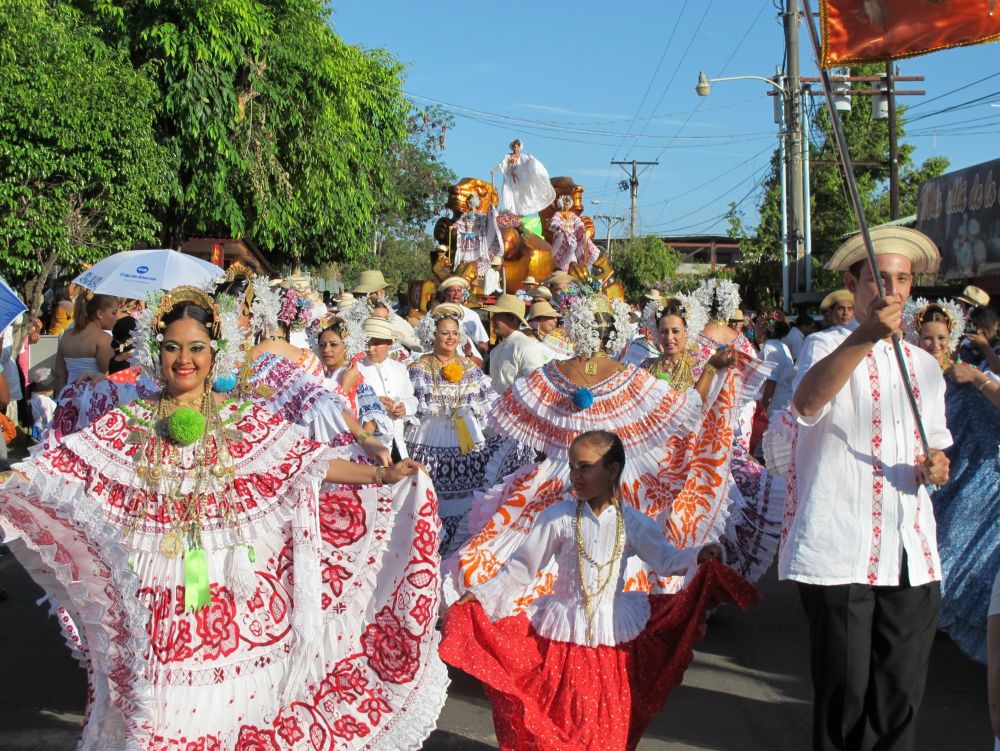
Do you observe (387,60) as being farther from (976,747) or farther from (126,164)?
(976,747)

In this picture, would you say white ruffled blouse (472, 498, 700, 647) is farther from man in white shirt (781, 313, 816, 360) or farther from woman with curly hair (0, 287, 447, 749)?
man in white shirt (781, 313, 816, 360)

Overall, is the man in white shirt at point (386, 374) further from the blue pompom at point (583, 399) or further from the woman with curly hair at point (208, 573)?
the woman with curly hair at point (208, 573)

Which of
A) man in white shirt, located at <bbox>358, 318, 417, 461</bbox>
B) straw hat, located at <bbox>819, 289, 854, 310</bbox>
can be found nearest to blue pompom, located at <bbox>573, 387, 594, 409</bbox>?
man in white shirt, located at <bbox>358, 318, 417, 461</bbox>

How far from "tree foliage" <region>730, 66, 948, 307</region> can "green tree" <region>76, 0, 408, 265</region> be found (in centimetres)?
1336

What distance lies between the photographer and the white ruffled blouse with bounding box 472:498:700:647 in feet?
15.4

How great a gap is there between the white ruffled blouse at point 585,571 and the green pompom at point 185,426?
130cm

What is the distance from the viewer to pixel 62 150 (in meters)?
17.0

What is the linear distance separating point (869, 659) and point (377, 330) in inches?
224

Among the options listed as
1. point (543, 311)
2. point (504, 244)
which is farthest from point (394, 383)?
point (504, 244)

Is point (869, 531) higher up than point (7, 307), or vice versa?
point (7, 307)

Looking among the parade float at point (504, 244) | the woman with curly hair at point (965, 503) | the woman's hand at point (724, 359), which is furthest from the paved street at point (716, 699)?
the parade float at point (504, 244)

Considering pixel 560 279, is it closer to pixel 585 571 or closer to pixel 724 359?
pixel 724 359

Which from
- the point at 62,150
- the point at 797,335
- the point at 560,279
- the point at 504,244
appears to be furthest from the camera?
the point at 504,244

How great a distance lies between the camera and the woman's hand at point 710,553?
14.8ft
